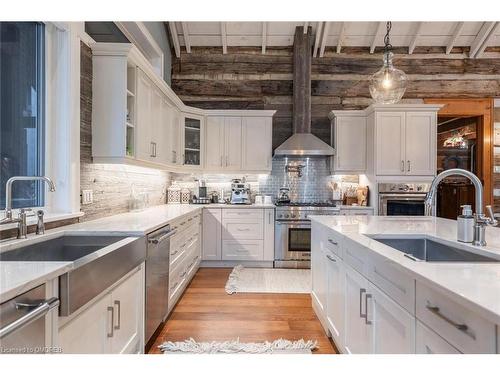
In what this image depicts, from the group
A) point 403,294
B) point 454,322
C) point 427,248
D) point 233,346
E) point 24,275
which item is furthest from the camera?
point 233,346

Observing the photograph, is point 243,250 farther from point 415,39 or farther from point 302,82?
point 415,39

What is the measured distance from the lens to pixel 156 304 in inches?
93.1

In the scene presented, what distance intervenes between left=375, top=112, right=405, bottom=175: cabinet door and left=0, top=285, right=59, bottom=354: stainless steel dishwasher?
14.6 ft

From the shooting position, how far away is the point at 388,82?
2.82m

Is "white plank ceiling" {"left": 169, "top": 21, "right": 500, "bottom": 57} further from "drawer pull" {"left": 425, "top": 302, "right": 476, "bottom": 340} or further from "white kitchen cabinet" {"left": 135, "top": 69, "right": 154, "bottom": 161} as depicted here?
"drawer pull" {"left": 425, "top": 302, "right": 476, "bottom": 340}

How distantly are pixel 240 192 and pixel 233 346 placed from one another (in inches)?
116

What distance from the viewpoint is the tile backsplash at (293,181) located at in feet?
17.4

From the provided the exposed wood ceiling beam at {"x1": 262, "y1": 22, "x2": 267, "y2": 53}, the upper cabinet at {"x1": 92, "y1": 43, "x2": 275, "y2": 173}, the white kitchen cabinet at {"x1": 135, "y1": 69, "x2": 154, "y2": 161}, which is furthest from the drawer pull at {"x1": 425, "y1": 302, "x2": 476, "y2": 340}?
the exposed wood ceiling beam at {"x1": 262, "y1": 22, "x2": 267, "y2": 53}

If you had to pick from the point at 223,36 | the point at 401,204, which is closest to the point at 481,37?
the point at 401,204

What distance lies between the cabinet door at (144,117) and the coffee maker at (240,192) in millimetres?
1909

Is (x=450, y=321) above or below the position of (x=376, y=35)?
below

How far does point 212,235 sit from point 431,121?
145 inches
